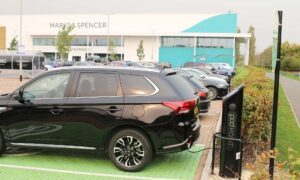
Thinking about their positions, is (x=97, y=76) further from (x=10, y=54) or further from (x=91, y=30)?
(x=91, y=30)

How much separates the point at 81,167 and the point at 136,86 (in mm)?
1588

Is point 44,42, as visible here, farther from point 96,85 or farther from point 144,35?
point 96,85

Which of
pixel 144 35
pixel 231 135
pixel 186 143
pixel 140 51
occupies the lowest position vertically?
pixel 186 143

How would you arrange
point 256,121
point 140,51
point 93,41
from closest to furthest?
1. point 256,121
2. point 140,51
3. point 93,41

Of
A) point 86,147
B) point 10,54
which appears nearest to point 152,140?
point 86,147

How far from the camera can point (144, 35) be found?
281 ft

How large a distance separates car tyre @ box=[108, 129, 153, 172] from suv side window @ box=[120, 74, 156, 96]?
61 cm

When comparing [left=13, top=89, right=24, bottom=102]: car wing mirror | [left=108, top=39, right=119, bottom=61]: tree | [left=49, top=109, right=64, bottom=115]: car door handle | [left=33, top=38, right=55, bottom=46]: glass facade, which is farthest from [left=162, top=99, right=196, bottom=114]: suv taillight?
[left=33, top=38, right=55, bottom=46]: glass facade

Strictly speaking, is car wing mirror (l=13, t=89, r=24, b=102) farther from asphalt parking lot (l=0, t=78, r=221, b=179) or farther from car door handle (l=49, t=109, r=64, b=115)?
asphalt parking lot (l=0, t=78, r=221, b=179)

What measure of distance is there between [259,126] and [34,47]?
89469 mm

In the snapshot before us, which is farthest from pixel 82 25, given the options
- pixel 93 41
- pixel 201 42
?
pixel 201 42

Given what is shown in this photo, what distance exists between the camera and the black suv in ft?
20.7

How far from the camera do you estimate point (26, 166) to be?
668 centimetres

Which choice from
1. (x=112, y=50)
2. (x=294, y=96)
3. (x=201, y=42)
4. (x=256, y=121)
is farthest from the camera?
(x=112, y=50)
